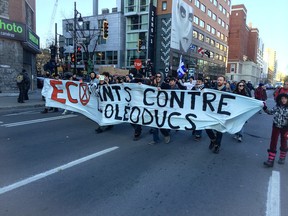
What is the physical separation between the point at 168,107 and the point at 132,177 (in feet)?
8.77

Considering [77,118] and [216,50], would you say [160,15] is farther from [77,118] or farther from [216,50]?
[77,118]

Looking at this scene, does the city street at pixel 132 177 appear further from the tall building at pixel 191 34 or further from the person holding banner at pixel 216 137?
the tall building at pixel 191 34

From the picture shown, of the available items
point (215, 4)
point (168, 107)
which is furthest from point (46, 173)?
point (215, 4)

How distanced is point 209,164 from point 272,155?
4.34 feet

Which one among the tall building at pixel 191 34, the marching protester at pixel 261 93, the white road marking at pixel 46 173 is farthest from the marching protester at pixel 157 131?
the tall building at pixel 191 34

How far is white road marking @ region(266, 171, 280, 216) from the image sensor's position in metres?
3.40

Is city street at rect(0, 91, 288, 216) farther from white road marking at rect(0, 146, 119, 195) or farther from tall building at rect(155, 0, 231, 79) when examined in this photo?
tall building at rect(155, 0, 231, 79)

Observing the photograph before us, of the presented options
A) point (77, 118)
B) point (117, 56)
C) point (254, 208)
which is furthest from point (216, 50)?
point (254, 208)

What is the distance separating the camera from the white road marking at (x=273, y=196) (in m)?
3.40

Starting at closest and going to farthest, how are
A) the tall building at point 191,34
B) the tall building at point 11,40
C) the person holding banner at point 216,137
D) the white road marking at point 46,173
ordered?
the white road marking at point 46,173 → the person holding banner at point 216,137 → the tall building at point 11,40 → the tall building at point 191,34

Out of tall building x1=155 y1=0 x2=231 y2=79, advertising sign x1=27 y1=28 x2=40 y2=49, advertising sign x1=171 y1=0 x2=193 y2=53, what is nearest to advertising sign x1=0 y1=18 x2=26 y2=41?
advertising sign x1=27 y1=28 x2=40 y2=49

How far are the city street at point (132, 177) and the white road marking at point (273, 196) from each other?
0.01 metres

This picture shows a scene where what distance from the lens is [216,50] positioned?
6725cm

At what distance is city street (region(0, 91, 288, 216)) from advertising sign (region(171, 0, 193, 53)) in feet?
129
